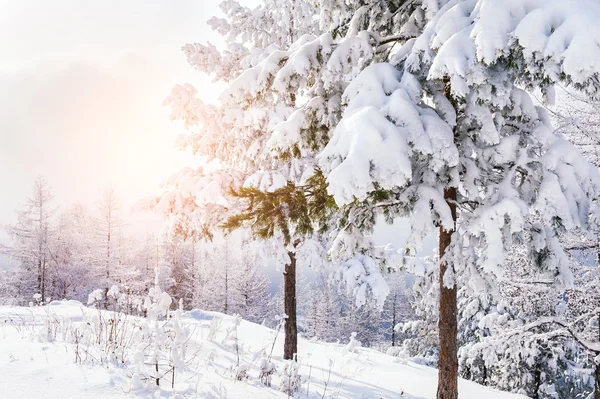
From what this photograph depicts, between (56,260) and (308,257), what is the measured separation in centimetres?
2971

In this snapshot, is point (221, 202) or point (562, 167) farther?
point (221, 202)

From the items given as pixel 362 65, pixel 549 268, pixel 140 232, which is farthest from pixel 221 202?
pixel 140 232

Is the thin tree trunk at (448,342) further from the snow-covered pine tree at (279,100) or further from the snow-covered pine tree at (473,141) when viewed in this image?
the snow-covered pine tree at (279,100)

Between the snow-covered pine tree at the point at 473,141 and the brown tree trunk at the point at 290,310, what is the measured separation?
3755 millimetres

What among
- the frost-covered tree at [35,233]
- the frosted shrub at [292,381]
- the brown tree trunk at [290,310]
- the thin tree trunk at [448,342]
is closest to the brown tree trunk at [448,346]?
the thin tree trunk at [448,342]

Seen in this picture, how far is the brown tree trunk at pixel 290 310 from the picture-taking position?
8695mm

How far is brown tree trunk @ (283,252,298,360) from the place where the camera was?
8.70 meters

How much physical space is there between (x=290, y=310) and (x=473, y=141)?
572cm

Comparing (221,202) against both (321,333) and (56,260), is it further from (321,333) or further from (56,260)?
(321,333)

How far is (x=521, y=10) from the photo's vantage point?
11.3 feet

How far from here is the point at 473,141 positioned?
4.95 meters

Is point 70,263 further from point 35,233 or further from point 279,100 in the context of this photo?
point 279,100

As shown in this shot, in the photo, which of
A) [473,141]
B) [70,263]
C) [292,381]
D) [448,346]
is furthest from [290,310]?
[70,263]

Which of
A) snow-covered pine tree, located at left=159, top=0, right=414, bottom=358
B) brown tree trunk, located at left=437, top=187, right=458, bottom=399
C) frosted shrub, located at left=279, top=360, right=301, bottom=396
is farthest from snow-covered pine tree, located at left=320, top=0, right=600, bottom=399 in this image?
frosted shrub, located at left=279, top=360, right=301, bottom=396
